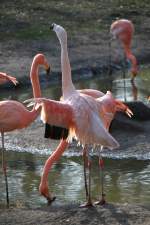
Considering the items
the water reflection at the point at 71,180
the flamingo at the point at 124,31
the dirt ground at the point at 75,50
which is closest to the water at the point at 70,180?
the water reflection at the point at 71,180

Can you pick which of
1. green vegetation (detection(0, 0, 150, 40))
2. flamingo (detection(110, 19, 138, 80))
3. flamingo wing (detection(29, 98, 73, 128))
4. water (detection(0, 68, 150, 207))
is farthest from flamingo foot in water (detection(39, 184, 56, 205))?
green vegetation (detection(0, 0, 150, 40))

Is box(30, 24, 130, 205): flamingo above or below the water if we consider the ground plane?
above

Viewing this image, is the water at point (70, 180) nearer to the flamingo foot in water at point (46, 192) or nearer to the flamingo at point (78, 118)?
the flamingo foot in water at point (46, 192)

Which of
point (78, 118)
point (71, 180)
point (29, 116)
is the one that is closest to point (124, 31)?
point (71, 180)

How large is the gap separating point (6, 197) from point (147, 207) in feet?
5.47

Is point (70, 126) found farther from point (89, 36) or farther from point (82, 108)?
point (89, 36)

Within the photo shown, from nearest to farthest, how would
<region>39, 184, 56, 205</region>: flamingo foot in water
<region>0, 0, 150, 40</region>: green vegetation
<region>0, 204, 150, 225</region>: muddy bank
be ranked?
<region>0, 204, 150, 225</region>: muddy bank < <region>39, 184, 56, 205</region>: flamingo foot in water < <region>0, 0, 150, 40</region>: green vegetation

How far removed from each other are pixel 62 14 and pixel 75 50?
13.1 feet

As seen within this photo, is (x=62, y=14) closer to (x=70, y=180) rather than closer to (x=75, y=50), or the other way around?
(x=75, y=50)

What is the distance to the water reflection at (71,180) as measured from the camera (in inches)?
310

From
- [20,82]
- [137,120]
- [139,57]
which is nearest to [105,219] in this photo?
[137,120]

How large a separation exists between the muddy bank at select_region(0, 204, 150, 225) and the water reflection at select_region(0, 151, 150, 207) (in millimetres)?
876

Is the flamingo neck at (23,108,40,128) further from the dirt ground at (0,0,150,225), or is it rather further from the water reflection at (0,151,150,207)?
the dirt ground at (0,0,150,225)

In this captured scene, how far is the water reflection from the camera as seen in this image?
7879mm
